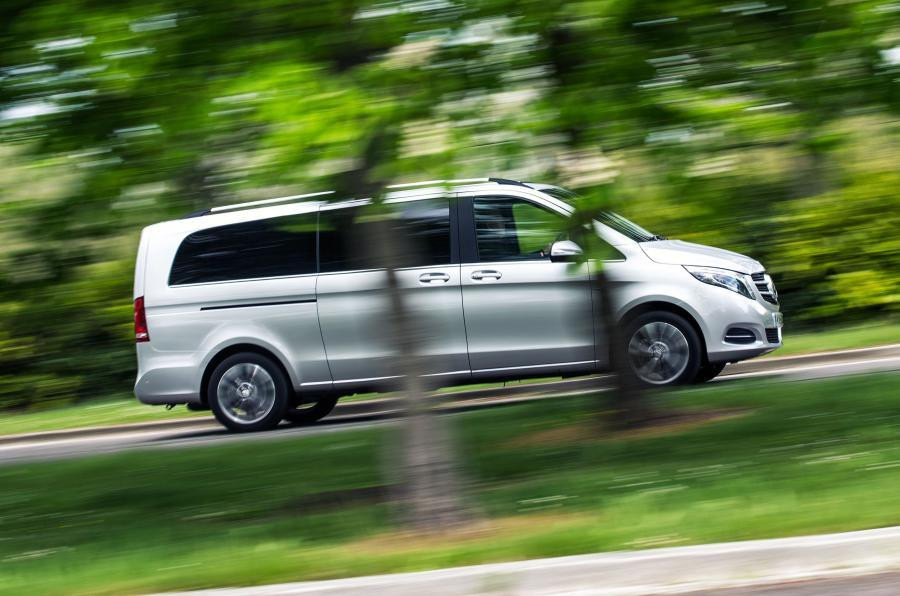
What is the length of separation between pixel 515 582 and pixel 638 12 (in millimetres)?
2334

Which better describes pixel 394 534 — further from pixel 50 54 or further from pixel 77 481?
pixel 77 481

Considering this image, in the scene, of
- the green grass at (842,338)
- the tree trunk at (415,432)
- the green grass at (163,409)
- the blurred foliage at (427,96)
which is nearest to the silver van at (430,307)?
the green grass at (163,409)

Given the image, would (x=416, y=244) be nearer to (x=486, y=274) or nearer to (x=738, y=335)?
(x=486, y=274)

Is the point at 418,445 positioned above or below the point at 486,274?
below

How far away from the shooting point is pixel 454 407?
1245 cm

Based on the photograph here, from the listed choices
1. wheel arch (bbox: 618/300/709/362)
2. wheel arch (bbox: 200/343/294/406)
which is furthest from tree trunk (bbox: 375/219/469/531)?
wheel arch (bbox: 200/343/294/406)

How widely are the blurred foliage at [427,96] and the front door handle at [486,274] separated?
4872mm

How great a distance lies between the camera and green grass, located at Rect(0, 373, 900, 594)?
514cm

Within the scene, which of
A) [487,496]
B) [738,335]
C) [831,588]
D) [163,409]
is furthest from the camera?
[163,409]

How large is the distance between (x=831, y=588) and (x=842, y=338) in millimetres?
10022

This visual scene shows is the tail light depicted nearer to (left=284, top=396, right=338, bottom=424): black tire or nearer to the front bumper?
(left=284, top=396, right=338, bottom=424): black tire

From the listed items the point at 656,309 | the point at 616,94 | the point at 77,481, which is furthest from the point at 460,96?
the point at 656,309

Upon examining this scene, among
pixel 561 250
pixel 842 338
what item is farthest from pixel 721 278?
pixel 842 338

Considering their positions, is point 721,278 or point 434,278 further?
point 434,278
